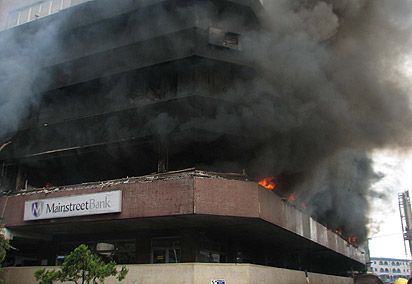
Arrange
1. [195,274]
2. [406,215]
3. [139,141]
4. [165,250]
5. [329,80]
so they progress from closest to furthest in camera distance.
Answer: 1. [195,274]
2. [165,250]
3. [139,141]
4. [329,80]
5. [406,215]

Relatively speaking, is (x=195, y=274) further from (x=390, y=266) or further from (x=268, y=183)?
(x=390, y=266)

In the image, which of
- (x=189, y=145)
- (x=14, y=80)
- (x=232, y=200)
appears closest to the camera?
(x=232, y=200)

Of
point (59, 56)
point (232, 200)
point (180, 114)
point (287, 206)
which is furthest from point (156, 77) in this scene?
point (287, 206)

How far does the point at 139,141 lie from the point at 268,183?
554 centimetres

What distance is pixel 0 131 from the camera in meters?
16.2

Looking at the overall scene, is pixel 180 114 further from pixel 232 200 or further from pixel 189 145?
pixel 232 200

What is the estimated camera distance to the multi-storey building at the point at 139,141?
38.9ft

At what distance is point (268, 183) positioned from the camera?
55.6 ft

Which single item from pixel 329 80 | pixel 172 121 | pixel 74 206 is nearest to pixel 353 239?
pixel 329 80

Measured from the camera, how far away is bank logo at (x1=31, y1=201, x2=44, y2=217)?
13.0m

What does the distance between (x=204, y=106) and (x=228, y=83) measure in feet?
4.23

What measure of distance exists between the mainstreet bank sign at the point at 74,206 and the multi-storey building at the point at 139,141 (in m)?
0.04

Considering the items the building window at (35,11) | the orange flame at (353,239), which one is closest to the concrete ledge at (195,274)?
the building window at (35,11)

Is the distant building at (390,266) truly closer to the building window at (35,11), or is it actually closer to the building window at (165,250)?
the building window at (165,250)
